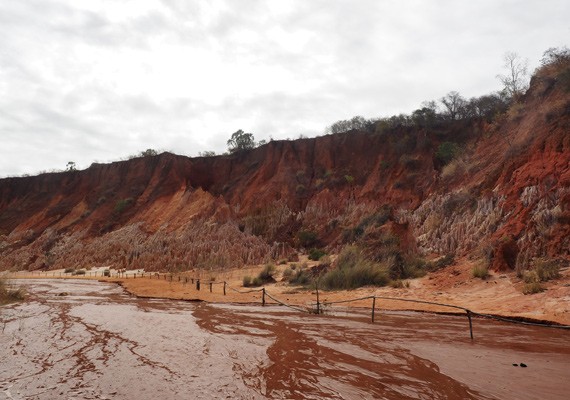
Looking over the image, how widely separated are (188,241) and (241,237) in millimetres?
5132

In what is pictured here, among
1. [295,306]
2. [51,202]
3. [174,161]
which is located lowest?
[295,306]

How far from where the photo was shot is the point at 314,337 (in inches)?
342

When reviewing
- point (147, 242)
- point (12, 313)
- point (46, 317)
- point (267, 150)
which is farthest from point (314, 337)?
point (267, 150)

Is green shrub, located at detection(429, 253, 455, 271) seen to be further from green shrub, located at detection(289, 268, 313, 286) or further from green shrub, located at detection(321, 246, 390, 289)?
green shrub, located at detection(289, 268, 313, 286)

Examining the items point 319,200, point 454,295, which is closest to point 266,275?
point 454,295

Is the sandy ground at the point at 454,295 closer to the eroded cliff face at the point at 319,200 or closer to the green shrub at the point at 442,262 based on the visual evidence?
the green shrub at the point at 442,262

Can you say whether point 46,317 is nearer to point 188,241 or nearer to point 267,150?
point 188,241

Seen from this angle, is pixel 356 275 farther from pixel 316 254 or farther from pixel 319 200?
pixel 319 200

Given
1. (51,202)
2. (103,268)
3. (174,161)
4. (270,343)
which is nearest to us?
(270,343)

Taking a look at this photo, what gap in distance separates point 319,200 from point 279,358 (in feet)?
97.9

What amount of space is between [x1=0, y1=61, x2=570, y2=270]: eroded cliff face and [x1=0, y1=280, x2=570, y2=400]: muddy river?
7794mm

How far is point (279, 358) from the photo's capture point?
22.8ft

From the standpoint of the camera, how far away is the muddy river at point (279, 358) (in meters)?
5.39

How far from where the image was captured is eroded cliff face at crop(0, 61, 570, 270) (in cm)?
1875
